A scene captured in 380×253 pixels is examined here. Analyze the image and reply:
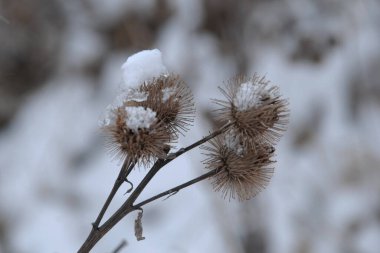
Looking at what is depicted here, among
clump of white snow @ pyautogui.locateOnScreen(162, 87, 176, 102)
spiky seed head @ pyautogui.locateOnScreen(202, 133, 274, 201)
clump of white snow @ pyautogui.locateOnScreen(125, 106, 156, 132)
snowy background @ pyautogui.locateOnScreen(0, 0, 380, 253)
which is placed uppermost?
snowy background @ pyautogui.locateOnScreen(0, 0, 380, 253)

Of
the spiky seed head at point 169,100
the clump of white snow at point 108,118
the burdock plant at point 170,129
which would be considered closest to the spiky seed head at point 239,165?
the burdock plant at point 170,129

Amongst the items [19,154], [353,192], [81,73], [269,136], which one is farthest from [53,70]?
[269,136]

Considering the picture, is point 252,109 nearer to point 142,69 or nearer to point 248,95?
point 248,95

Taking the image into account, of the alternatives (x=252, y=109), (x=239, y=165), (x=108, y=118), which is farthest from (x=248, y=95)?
(x=108, y=118)

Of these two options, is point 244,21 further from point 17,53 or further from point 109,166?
point 17,53

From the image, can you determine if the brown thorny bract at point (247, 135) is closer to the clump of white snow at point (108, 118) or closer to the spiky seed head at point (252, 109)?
the spiky seed head at point (252, 109)

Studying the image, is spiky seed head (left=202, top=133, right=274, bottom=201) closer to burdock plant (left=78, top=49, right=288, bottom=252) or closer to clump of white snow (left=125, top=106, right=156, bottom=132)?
burdock plant (left=78, top=49, right=288, bottom=252)

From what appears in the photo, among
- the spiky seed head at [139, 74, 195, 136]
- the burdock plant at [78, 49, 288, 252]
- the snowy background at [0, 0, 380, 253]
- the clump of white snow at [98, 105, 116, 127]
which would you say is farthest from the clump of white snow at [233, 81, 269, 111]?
the snowy background at [0, 0, 380, 253]
